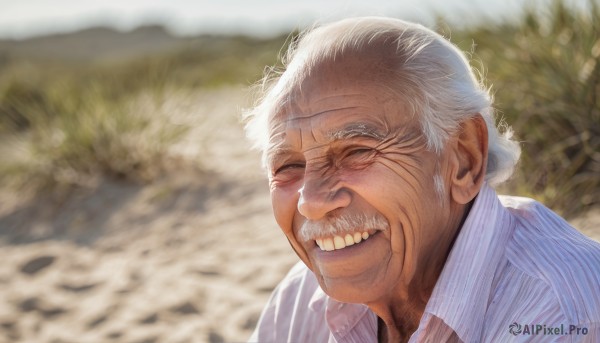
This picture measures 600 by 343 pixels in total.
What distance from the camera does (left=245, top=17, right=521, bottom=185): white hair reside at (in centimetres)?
201

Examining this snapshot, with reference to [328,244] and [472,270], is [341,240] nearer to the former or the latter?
[328,244]

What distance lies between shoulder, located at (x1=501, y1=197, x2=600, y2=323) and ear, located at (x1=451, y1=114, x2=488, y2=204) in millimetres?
173

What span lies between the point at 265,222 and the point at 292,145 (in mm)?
3473

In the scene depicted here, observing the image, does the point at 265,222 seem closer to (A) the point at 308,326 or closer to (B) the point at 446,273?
(A) the point at 308,326

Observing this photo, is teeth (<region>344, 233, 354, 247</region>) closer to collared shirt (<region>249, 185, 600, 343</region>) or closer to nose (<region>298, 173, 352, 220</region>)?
nose (<region>298, 173, 352, 220</region>)

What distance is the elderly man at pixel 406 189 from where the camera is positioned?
201cm

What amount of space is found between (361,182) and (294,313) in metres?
0.67

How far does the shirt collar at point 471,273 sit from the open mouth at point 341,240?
23 centimetres

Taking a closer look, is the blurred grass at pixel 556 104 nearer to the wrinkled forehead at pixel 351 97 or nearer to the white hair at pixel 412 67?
the white hair at pixel 412 67

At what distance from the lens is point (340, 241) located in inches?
81.1

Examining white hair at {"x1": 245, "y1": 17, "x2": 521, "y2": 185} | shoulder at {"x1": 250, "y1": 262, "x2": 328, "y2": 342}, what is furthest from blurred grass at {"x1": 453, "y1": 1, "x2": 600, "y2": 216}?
white hair at {"x1": 245, "y1": 17, "x2": 521, "y2": 185}

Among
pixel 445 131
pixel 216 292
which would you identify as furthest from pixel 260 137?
pixel 216 292

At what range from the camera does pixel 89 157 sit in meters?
7.18

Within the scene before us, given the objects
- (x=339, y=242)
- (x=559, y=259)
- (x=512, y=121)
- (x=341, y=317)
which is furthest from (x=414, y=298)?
(x=512, y=121)
